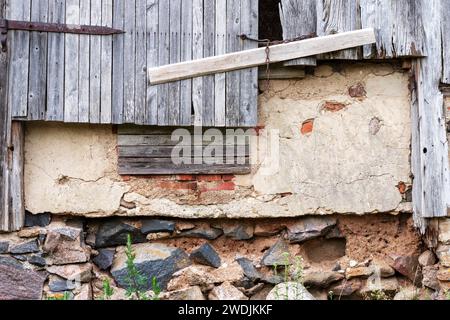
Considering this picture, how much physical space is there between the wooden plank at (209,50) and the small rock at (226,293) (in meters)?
1.24

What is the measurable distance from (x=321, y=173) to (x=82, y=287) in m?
2.02

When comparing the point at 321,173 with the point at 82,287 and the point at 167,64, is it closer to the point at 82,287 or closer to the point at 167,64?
the point at 167,64

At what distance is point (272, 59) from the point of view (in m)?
5.21

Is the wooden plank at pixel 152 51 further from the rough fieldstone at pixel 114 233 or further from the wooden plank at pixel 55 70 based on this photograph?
the rough fieldstone at pixel 114 233

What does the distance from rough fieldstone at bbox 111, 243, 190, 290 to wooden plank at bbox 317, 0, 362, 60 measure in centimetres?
190

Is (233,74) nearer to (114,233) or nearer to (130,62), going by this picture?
(130,62)

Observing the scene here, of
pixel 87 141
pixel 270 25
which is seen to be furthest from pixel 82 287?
pixel 270 25

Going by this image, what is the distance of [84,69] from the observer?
199 inches

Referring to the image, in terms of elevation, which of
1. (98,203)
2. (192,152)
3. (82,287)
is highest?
(192,152)

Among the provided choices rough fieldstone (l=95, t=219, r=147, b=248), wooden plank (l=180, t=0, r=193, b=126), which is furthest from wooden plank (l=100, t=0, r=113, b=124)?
rough fieldstone (l=95, t=219, r=147, b=248)

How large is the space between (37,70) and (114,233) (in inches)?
53.2

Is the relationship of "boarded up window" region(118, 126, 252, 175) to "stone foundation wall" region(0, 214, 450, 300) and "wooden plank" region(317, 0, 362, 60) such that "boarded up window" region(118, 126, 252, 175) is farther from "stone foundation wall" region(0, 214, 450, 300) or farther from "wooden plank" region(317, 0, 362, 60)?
"wooden plank" region(317, 0, 362, 60)
